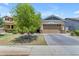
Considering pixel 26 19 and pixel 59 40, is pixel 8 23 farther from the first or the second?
pixel 59 40

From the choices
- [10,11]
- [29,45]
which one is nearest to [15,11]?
[10,11]

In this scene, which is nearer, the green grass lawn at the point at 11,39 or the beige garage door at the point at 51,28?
the green grass lawn at the point at 11,39

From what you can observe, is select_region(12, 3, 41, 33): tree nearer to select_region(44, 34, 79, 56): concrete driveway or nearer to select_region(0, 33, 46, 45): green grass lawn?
select_region(0, 33, 46, 45): green grass lawn

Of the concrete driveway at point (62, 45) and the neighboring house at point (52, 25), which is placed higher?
the neighboring house at point (52, 25)

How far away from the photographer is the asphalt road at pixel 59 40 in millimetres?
5512

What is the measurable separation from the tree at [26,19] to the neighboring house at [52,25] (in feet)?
0.40

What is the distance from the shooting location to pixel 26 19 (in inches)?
218

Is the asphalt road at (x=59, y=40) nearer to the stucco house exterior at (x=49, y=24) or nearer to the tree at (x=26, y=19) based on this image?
the stucco house exterior at (x=49, y=24)

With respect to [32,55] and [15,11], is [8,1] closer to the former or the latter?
[15,11]

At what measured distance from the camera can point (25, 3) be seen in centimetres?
539

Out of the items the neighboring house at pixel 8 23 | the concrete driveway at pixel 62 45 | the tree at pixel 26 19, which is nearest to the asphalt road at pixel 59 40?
the concrete driveway at pixel 62 45

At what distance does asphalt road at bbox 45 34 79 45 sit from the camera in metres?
5.51

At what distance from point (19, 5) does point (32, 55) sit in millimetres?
891

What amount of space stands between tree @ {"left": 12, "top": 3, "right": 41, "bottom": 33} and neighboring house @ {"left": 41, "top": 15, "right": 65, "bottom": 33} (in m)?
0.12
